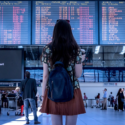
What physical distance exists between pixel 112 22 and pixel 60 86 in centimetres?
685

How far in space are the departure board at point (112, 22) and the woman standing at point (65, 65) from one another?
6.13 m

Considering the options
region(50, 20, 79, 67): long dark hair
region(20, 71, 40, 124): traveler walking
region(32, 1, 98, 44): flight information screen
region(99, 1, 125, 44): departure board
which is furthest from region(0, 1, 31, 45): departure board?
region(50, 20, 79, 67): long dark hair

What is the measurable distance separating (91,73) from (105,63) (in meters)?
1.82

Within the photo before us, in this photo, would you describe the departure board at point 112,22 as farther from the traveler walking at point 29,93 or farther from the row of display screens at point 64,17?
the traveler walking at point 29,93

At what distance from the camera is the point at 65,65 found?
177cm

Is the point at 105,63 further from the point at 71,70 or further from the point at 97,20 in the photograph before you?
the point at 71,70

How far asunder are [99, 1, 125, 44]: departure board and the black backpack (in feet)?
20.7

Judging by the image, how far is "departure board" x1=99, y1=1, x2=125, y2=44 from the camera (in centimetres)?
783

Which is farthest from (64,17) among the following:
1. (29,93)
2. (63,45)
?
(63,45)

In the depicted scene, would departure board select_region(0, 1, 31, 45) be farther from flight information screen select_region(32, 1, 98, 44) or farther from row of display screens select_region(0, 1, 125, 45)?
flight information screen select_region(32, 1, 98, 44)

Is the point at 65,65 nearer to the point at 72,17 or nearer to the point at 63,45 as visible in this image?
the point at 63,45

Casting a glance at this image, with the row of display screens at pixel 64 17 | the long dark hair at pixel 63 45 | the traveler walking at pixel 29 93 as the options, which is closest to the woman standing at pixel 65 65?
the long dark hair at pixel 63 45

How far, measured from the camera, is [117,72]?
2286 cm

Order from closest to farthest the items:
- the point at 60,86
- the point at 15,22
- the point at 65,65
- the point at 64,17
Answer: the point at 60,86, the point at 65,65, the point at 64,17, the point at 15,22
